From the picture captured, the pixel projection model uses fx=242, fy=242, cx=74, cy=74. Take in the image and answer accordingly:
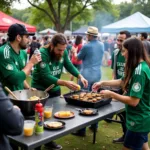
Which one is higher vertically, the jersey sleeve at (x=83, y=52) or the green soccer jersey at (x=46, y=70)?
the jersey sleeve at (x=83, y=52)

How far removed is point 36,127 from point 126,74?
1.10 m

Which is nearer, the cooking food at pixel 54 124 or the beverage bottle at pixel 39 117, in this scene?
the beverage bottle at pixel 39 117

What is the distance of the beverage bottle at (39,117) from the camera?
2.14 metres

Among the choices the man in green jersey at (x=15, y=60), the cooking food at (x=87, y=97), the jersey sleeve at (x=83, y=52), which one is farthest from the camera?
the jersey sleeve at (x=83, y=52)

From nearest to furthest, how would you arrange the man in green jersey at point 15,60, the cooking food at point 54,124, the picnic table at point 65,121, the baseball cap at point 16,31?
1. the picnic table at point 65,121
2. the cooking food at point 54,124
3. the man in green jersey at point 15,60
4. the baseball cap at point 16,31

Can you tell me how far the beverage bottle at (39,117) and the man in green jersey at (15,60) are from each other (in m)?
0.83

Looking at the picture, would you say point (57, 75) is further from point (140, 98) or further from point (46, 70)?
point (140, 98)

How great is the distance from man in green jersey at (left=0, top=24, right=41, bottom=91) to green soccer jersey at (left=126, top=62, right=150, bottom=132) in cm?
120

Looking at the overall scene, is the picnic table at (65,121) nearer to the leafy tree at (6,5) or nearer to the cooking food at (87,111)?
the cooking food at (87,111)

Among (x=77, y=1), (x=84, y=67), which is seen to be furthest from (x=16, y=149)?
(x=77, y=1)

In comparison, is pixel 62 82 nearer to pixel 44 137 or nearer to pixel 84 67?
pixel 44 137

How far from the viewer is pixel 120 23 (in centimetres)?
1177

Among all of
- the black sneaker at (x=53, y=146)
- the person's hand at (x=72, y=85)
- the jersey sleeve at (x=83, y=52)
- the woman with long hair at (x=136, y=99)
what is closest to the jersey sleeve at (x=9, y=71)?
the person's hand at (x=72, y=85)

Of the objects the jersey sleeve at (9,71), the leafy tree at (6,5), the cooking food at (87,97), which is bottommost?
the cooking food at (87,97)
